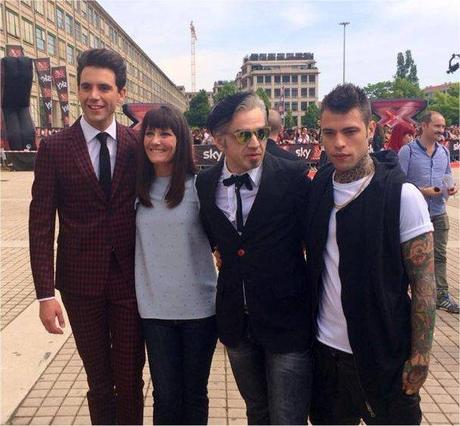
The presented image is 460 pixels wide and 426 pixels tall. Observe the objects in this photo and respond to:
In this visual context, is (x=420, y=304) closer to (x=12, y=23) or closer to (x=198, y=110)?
(x=12, y=23)

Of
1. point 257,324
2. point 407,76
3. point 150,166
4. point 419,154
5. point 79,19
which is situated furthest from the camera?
point 407,76

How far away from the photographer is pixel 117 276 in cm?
241

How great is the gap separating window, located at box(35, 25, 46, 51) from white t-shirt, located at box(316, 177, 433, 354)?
4492 cm

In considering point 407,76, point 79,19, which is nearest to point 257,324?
point 79,19

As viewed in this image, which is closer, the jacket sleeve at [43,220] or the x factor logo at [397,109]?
the jacket sleeve at [43,220]

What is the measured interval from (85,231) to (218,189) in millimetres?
710

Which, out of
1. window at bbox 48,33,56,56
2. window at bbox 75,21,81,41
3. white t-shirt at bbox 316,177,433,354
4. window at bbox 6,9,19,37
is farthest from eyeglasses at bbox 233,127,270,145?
window at bbox 75,21,81,41

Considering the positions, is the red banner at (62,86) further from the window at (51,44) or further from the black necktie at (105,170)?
the black necktie at (105,170)

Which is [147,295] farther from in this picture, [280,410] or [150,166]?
[280,410]

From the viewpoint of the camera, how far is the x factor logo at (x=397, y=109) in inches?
535

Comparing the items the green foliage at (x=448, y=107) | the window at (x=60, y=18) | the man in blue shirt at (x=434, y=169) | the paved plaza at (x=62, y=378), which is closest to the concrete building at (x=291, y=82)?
the green foliage at (x=448, y=107)

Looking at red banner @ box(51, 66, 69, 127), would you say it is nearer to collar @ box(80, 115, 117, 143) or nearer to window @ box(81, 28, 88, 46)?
collar @ box(80, 115, 117, 143)

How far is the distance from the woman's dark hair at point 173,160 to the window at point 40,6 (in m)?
44.9

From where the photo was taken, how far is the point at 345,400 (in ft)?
6.86
